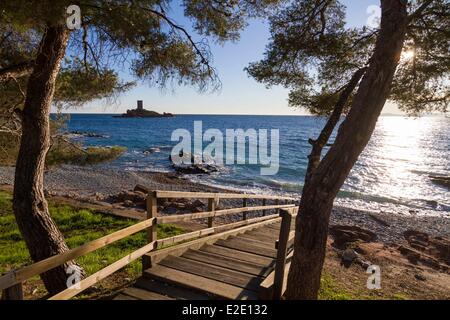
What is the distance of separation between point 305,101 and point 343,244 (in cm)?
557

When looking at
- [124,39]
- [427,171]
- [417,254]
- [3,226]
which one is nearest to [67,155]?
[3,226]

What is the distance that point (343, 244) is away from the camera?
11.1 metres

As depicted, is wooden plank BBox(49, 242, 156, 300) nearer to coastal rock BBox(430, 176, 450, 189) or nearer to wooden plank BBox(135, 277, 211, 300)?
wooden plank BBox(135, 277, 211, 300)

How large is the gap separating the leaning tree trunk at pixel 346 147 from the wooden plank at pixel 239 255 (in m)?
1.00

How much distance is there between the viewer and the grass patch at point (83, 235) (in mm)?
6455

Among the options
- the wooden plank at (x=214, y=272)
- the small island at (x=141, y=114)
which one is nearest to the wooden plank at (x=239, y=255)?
the wooden plank at (x=214, y=272)

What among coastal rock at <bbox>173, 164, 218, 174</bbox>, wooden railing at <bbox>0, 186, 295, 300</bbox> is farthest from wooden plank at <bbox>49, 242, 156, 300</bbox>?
coastal rock at <bbox>173, 164, 218, 174</bbox>

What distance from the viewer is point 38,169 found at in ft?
16.3

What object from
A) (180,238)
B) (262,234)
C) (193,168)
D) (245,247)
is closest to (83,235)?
(180,238)

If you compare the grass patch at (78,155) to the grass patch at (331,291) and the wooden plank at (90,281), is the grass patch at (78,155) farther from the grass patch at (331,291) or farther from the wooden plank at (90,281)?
the grass patch at (331,291)

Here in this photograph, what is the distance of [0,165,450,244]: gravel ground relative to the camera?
16.4 m

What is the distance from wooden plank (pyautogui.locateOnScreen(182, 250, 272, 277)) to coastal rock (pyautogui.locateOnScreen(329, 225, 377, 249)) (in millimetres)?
7045

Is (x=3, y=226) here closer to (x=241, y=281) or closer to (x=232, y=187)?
(x=241, y=281)
